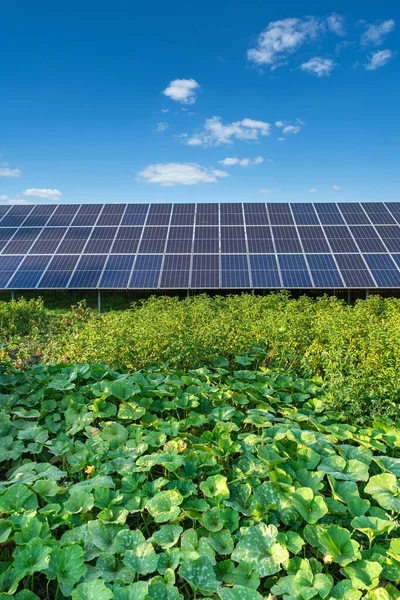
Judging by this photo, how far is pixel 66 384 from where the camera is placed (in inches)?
200

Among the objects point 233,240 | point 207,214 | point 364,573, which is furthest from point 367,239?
point 364,573

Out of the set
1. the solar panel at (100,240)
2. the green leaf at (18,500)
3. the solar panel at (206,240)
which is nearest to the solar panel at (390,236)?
the solar panel at (206,240)

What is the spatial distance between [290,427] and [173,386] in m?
1.59

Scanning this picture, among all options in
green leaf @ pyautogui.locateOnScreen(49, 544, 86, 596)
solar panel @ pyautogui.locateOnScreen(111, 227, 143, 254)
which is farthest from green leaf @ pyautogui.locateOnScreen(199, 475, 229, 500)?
solar panel @ pyautogui.locateOnScreen(111, 227, 143, 254)

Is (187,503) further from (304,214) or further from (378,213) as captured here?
(378,213)

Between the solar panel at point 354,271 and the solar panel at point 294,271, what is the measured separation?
1.27m

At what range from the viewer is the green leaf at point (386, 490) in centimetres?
312

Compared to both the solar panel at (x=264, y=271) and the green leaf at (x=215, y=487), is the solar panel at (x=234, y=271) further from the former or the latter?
the green leaf at (x=215, y=487)

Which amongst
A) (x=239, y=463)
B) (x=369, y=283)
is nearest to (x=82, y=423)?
(x=239, y=463)

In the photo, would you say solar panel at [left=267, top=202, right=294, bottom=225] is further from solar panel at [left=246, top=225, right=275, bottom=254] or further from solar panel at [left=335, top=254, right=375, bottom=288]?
solar panel at [left=335, top=254, right=375, bottom=288]

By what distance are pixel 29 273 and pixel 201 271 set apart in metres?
6.09

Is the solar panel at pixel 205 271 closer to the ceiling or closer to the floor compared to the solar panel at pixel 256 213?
closer to the floor

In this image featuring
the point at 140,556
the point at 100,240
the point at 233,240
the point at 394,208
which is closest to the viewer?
the point at 140,556

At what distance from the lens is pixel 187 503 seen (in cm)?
317
